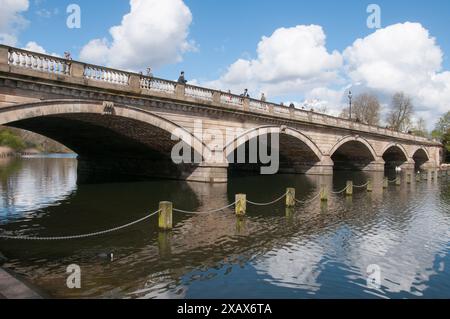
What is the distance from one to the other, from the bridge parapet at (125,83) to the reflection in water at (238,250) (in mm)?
5652

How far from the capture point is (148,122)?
20016 millimetres

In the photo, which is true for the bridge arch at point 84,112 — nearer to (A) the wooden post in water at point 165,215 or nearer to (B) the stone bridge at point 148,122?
(B) the stone bridge at point 148,122

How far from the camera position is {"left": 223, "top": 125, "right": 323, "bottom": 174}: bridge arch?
27156 millimetres

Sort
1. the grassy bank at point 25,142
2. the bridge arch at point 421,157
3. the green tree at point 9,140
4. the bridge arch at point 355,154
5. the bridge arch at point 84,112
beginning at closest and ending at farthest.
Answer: the bridge arch at point 84,112 → the bridge arch at point 355,154 → the bridge arch at point 421,157 → the green tree at point 9,140 → the grassy bank at point 25,142

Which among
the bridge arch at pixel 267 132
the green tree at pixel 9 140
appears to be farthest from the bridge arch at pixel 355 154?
the green tree at pixel 9 140

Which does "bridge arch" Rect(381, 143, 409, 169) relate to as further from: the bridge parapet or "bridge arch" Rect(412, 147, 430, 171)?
the bridge parapet

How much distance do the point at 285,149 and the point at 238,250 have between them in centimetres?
2701

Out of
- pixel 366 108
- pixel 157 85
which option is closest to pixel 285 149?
pixel 157 85

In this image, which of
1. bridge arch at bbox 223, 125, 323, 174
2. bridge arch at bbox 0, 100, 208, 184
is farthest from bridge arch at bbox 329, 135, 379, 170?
bridge arch at bbox 0, 100, 208, 184

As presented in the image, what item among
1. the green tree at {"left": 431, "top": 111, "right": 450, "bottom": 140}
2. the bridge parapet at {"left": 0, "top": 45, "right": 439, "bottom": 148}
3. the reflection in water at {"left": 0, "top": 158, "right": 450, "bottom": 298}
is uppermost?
the green tree at {"left": 431, "top": 111, "right": 450, "bottom": 140}

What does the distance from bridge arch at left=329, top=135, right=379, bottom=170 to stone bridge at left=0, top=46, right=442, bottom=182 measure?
24cm

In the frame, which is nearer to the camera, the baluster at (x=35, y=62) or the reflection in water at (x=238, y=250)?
the reflection in water at (x=238, y=250)

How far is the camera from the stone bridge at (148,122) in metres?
15.3

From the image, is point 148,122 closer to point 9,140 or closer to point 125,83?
point 125,83
